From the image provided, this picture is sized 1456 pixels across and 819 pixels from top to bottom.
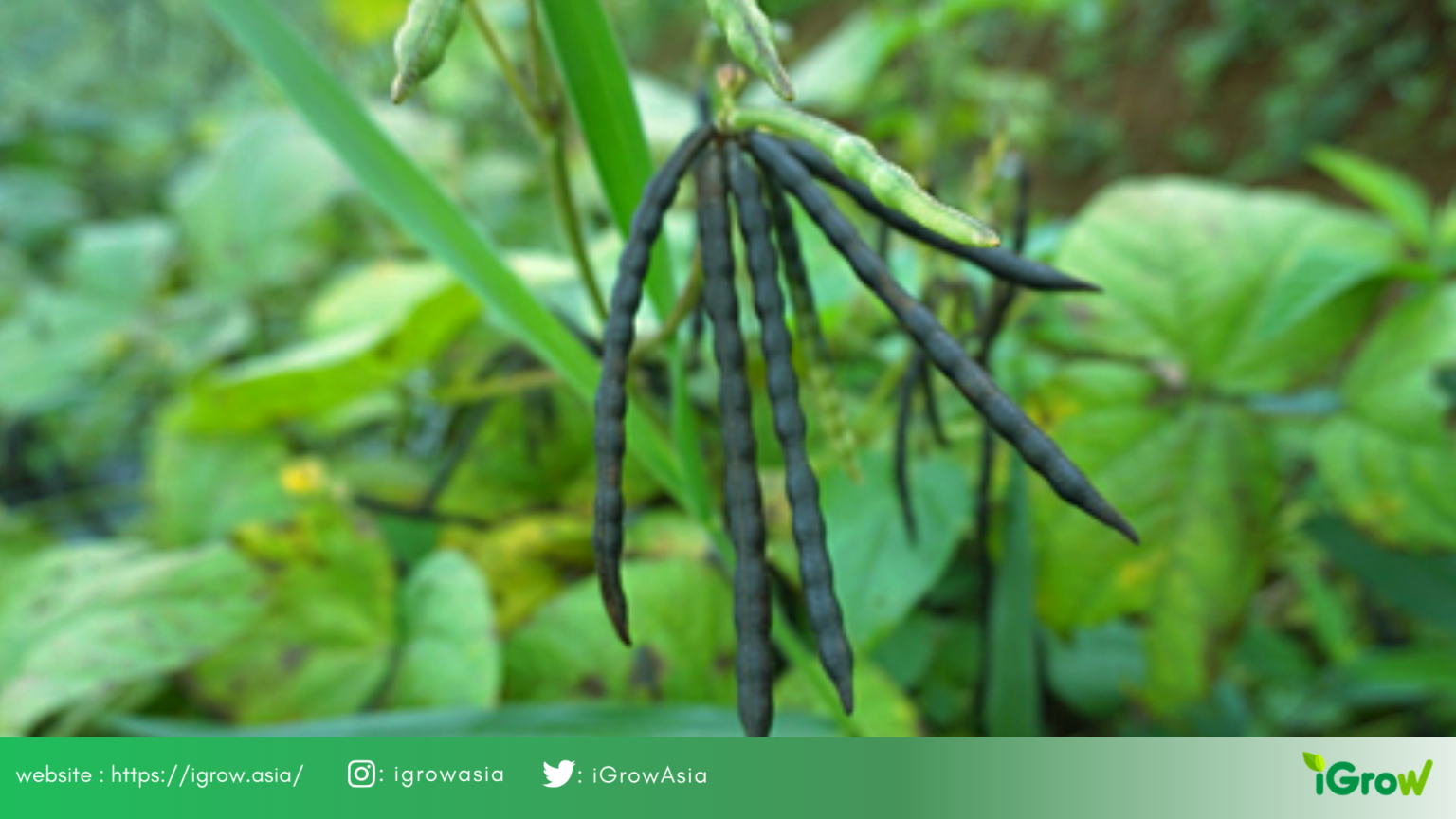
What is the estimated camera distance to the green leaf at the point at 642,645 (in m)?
0.64

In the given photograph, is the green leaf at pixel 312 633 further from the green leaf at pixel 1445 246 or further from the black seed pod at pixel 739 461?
the green leaf at pixel 1445 246

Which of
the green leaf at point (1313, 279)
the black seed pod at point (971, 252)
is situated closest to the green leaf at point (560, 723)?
the black seed pod at point (971, 252)

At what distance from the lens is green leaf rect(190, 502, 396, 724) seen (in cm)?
67

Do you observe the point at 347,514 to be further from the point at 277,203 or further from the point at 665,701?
the point at 277,203

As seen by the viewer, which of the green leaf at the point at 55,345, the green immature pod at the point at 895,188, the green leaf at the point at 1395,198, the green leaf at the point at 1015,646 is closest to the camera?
the green immature pod at the point at 895,188

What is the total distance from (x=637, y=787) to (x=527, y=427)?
17.9 inches

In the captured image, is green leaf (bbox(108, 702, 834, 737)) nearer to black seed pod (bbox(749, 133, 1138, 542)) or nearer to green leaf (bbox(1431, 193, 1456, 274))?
black seed pod (bbox(749, 133, 1138, 542))

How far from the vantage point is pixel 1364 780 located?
1.49ft

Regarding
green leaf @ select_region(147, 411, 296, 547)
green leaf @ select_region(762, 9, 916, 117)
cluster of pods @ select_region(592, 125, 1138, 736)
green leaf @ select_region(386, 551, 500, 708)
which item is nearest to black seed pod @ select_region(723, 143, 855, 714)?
cluster of pods @ select_region(592, 125, 1138, 736)

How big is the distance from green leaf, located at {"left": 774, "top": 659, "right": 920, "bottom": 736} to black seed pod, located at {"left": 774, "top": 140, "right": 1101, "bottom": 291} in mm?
293

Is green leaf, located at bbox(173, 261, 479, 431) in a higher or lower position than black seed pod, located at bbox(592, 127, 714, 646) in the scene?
higher

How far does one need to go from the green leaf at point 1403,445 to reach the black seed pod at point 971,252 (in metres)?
0.44

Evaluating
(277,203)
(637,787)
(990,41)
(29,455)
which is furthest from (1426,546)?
(990,41)

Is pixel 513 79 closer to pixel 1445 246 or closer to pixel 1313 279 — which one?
pixel 1313 279
